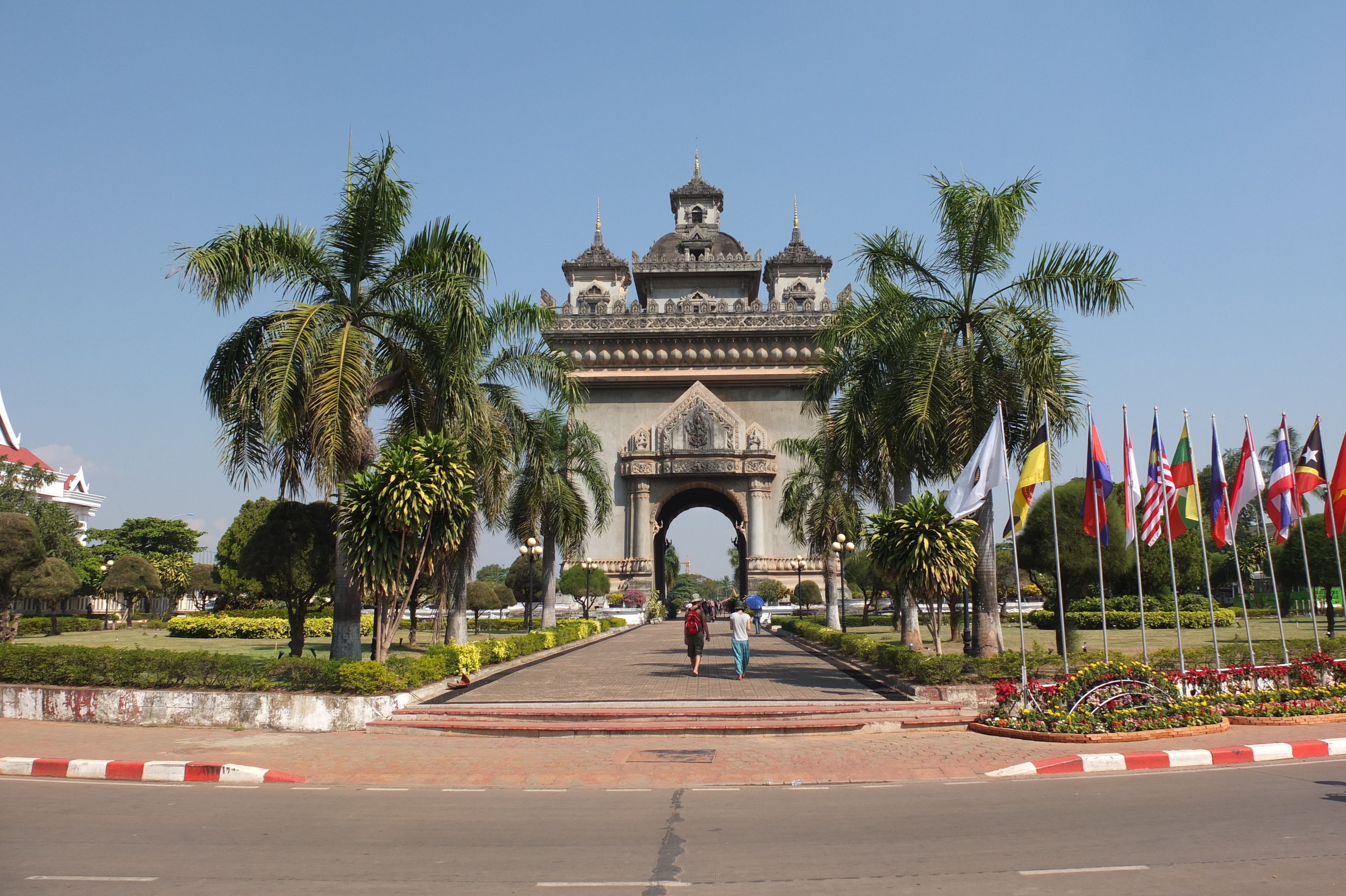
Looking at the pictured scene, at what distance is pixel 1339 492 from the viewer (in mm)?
15523

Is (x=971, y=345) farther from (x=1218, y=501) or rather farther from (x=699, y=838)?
(x=699, y=838)

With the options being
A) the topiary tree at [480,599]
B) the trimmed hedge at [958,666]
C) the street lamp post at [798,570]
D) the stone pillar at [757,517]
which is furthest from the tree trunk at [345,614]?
the street lamp post at [798,570]

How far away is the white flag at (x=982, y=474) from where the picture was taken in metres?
14.2

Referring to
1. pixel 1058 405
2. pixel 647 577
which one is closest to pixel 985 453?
pixel 1058 405

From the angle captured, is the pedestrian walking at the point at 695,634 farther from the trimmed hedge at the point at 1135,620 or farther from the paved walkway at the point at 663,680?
the trimmed hedge at the point at 1135,620

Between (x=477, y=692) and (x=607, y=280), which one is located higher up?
(x=607, y=280)

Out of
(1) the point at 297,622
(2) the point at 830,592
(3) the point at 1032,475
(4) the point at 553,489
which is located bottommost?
(1) the point at 297,622

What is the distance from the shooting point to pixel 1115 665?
40.0 feet

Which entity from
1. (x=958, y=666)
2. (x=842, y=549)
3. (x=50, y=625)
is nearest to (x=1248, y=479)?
(x=958, y=666)

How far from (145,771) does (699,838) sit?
6.31m

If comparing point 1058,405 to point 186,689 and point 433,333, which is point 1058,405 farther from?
point 186,689

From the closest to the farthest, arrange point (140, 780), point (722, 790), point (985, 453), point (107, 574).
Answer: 1. point (722, 790)
2. point (140, 780)
3. point (985, 453)
4. point (107, 574)

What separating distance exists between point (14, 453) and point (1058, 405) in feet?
242

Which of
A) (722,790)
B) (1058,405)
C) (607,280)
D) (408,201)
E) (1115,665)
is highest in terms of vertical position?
(607,280)
